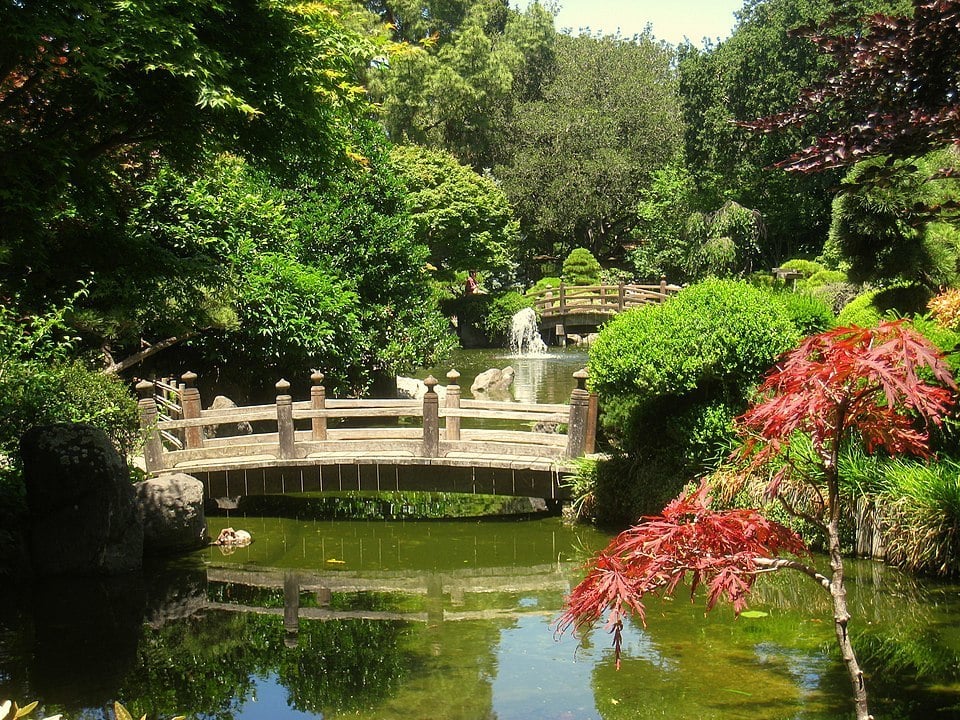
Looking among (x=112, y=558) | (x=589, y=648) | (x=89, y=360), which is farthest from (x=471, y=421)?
(x=589, y=648)

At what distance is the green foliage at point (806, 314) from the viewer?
11.7 metres

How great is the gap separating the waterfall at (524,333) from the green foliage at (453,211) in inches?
74.5

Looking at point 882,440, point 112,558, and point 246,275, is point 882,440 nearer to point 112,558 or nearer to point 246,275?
point 112,558

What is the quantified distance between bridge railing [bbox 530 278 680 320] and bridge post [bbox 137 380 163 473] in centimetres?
2241

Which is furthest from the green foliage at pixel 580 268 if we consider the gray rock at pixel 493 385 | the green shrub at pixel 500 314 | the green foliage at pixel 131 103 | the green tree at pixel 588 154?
the green foliage at pixel 131 103

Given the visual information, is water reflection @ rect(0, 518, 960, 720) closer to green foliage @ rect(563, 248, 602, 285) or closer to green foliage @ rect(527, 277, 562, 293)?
green foliage @ rect(527, 277, 562, 293)

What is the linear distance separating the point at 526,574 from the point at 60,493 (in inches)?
192

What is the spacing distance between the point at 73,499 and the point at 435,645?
433 centimetres

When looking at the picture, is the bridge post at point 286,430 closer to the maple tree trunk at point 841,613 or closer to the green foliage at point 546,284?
the maple tree trunk at point 841,613

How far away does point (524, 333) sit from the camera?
34.5 metres

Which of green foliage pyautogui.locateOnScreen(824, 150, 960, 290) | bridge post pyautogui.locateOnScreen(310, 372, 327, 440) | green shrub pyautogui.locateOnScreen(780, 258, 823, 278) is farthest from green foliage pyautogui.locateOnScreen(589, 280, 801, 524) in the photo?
green shrub pyautogui.locateOnScreen(780, 258, 823, 278)

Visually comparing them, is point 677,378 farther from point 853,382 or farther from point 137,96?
point 137,96

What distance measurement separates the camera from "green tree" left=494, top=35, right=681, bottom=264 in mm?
39812

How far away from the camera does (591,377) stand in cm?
1205
